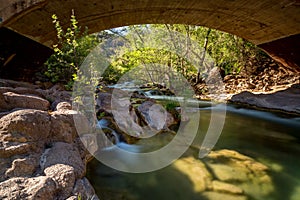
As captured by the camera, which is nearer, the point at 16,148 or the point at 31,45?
the point at 16,148

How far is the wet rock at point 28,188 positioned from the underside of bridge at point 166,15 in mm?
3779

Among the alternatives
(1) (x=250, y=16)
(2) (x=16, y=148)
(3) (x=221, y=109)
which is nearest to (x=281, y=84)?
(3) (x=221, y=109)

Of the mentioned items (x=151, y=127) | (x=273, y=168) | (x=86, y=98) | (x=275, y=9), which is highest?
(x=275, y=9)

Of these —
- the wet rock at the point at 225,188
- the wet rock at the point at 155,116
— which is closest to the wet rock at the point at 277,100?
the wet rock at the point at 155,116

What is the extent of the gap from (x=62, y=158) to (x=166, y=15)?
18.0ft

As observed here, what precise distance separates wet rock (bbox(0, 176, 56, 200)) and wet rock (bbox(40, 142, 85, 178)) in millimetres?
233

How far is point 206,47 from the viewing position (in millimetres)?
11867

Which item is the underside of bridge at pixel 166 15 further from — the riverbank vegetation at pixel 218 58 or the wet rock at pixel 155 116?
the riverbank vegetation at pixel 218 58

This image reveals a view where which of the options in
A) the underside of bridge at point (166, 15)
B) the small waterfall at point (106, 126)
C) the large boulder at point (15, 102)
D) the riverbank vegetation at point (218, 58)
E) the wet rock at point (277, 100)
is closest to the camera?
the large boulder at point (15, 102)

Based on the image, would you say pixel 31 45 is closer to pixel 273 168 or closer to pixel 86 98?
pixel 86 98

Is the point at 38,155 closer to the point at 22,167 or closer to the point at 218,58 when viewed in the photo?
the point at 22,167

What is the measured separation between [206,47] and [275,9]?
21.3 ft

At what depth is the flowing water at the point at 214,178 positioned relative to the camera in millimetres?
2658

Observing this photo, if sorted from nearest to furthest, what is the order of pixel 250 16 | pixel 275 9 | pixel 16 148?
pixel 16 148, pixel 275 9, pixel 250 16
